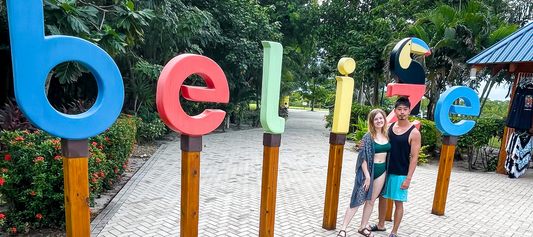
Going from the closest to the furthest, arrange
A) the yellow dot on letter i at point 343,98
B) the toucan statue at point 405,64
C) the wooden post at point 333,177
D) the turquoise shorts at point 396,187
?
1. the turquoise shorts at point 396,187
2. the yellow dot on letter i at point 343,98
3. the wooden post at point 333,177
4. the toucan statue at point 405,64

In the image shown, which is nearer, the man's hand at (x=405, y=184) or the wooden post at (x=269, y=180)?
the wooden post at (x=269, y=180)

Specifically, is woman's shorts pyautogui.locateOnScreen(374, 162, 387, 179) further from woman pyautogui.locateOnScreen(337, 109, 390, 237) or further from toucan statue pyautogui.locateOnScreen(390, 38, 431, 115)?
toucan statue pyautogui.locateOnScreen(390, 38, 431, 115)

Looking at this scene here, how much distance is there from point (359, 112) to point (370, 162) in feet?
33.0

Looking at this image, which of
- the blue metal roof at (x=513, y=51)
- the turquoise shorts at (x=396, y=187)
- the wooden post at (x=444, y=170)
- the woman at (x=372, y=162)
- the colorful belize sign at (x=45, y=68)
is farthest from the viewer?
the blue metal roof at (x=513, y=51)

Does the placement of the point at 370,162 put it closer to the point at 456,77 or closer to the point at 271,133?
the point at 271,133

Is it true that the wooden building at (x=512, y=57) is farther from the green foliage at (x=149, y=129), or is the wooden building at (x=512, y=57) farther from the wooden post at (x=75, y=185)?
the green foliage at (x=149, y=129)

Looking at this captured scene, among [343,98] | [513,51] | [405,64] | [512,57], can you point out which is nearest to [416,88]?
[405,64]

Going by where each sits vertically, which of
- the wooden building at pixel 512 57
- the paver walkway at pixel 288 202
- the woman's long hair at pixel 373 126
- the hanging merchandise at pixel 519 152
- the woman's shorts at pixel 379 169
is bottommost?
the paver walkway at pixel 288 202

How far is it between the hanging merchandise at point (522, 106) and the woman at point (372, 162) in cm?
611

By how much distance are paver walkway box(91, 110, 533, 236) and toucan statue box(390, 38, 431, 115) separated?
2099 mm

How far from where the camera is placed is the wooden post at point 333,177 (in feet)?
13.5

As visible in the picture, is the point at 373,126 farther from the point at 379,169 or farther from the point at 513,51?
the point at 513,51

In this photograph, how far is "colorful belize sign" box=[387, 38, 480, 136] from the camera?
4.26 metres

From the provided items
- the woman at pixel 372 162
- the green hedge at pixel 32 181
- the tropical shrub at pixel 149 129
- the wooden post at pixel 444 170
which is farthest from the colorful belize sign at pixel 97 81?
the tropical shrub at pixel 149 129
